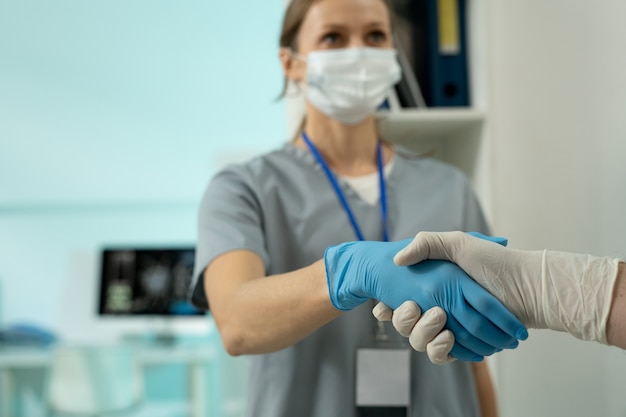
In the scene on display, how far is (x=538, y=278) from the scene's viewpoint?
0.60 meters

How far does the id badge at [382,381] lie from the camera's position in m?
0.96

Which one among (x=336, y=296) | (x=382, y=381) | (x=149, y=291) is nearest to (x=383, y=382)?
(x=382, y=381)

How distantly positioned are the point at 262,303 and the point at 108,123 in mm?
2988

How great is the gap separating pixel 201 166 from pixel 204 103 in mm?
354

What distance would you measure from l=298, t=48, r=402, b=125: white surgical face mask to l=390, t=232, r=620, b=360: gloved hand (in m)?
0.55

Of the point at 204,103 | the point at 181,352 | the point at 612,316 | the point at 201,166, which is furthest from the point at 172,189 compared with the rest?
the point at 612,316

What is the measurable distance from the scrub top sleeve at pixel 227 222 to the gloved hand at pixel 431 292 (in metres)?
0.25

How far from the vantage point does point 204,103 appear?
338cm

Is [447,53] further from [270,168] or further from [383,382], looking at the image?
[383,382]

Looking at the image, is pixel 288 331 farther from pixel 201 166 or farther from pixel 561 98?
pixel 201 166

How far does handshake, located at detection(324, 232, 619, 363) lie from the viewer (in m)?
0.58

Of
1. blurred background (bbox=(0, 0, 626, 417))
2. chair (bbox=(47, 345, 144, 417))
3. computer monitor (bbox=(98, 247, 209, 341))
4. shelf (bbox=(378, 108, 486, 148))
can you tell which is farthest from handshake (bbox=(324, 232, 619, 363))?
computer monitor (bbox=(98, 247, 209, 341))

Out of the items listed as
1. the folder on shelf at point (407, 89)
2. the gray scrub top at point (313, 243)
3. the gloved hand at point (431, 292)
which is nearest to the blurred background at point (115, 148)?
the folder on shelf at point (407, 89)

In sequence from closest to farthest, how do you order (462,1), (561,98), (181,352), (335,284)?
(335,284) → (561,98) → (462,1) → (181,352)
